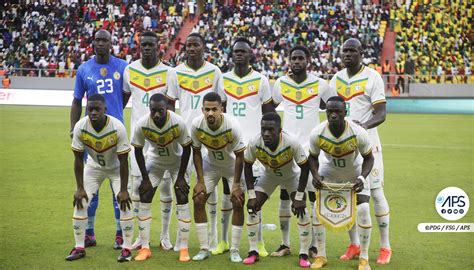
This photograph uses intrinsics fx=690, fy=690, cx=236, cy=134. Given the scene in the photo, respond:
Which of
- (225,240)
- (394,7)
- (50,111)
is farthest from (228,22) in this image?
(50,111)

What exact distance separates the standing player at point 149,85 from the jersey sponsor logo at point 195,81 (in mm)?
96

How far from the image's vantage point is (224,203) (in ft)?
26.6

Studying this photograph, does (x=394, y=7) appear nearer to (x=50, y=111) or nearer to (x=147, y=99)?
(x=147, y=99)

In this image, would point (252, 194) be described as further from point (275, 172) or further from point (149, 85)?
point (149, 85)

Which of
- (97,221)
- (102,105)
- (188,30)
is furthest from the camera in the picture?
(188,30)

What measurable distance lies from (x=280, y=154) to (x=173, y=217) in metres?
3.10

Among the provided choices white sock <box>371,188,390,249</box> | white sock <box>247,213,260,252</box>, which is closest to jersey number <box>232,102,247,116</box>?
white sock <box>247,213,260,252</box>

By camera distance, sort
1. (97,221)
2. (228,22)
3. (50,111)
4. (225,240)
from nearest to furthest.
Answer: (225,240) → (97,221) → (228,22) → (50,111)

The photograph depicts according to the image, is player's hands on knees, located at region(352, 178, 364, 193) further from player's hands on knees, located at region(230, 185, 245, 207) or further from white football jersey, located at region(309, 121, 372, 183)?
player's hands on knees, located at region(230, 185, 245, 207)

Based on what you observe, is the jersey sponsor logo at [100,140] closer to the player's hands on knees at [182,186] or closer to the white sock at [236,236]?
the player's hands on knees at [182,186]

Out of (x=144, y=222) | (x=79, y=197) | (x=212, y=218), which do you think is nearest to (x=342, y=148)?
(x=212, y=218)

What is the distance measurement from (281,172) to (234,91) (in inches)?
48.8

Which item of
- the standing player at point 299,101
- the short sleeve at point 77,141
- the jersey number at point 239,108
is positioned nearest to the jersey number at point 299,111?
the standing player at point 299,101

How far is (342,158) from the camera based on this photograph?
728cm
